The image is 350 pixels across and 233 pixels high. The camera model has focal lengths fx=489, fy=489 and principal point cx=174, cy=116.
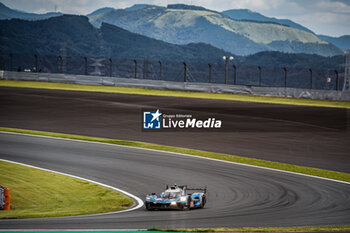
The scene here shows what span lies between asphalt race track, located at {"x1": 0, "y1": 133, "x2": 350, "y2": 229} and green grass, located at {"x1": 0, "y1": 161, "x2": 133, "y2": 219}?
0.78 meters

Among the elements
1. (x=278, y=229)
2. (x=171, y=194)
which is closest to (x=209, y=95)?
(x=171, y=194)

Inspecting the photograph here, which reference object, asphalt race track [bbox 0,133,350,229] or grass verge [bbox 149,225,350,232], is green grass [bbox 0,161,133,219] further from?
grass verge [bbox 149,225,350,232]

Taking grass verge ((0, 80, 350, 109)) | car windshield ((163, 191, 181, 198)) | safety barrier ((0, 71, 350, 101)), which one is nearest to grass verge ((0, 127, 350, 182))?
car windshield ((163, 191, 181, 198))

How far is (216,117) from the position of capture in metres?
33.0

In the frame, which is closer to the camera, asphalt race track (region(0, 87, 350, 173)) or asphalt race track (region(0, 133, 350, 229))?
asphalt race track (region(0, 133, 350, 229))

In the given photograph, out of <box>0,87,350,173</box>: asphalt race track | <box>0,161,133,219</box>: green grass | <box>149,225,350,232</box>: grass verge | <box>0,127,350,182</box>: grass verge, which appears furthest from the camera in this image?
<box>0,87,350,173</box>: asphalt race track

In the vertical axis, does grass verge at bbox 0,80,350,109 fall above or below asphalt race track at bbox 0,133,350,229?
above

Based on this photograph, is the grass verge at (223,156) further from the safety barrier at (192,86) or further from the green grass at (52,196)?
the safety barrier at (192,86)

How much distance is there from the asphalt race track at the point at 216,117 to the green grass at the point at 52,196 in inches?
330

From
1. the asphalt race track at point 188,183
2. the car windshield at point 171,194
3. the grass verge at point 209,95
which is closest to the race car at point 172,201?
the car windshield at point 171,194

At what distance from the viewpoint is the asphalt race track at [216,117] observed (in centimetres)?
2306

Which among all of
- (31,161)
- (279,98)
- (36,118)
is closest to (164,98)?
(279,98)

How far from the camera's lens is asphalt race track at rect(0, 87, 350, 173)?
23062mm

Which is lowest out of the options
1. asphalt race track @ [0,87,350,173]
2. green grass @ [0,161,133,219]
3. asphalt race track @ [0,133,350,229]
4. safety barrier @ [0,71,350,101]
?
green grass @ [0,161,133,219]
